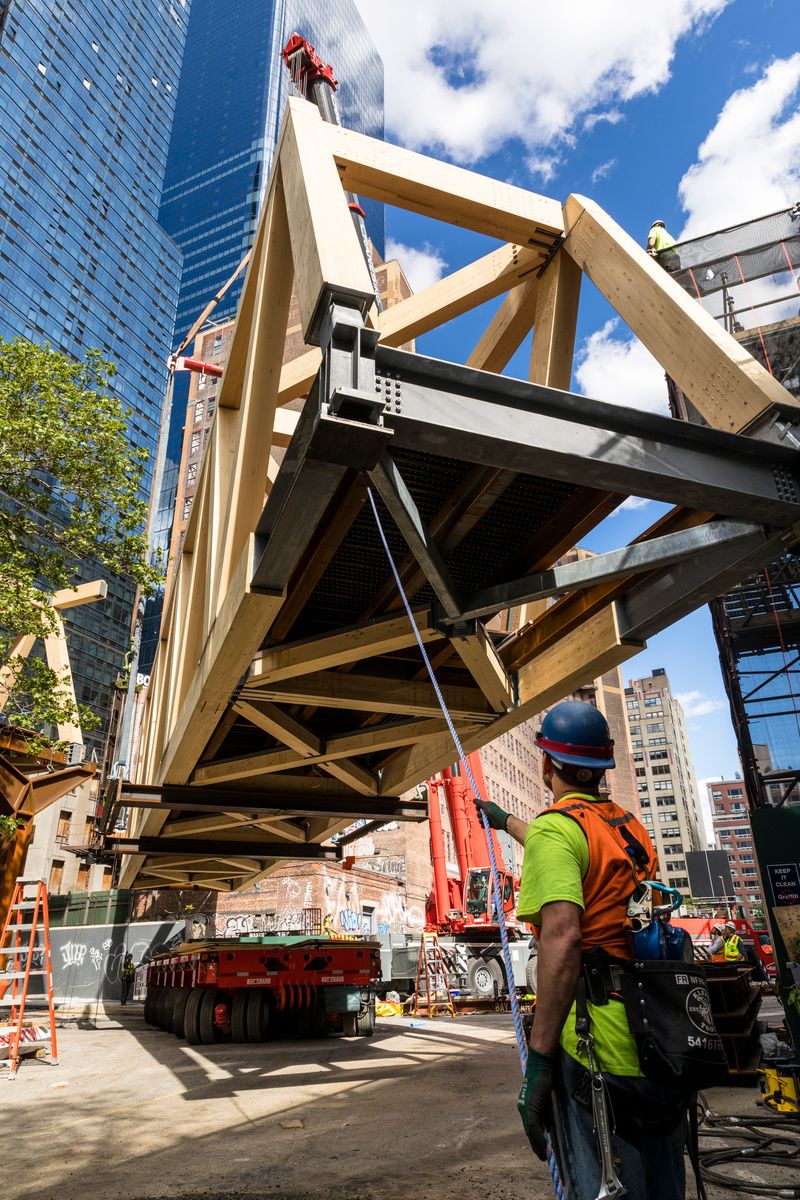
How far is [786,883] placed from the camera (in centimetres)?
687

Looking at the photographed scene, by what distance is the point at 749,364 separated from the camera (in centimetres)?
383

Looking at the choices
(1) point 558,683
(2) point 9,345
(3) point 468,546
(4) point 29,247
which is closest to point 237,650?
(3) point 468,546

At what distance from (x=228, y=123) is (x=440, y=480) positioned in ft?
602

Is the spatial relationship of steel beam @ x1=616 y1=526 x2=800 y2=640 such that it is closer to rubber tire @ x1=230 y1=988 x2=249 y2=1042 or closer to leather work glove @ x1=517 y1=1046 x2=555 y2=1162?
leather work glove @ x1=517 y1=1046 x2=555 y2=1162

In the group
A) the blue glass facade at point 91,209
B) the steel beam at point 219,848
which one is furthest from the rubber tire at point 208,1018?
the blue glass facade at point 91,209

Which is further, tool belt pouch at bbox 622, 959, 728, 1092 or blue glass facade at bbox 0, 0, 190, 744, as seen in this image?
blue glass facade at bbox 0, 0, 190, 744

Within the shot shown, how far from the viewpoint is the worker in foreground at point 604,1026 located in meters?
1.95

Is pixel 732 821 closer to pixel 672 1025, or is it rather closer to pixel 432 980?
pixel 432 980

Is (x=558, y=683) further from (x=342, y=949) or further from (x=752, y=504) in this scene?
(x=342, y=949)

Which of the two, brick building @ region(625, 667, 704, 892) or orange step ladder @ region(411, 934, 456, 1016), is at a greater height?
brick building @ region(625, 667, 704, 892)

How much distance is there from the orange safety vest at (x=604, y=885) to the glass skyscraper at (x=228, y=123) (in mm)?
150777

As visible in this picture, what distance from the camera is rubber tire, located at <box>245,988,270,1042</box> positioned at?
11500mm

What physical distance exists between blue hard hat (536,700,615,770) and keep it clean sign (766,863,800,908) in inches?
220

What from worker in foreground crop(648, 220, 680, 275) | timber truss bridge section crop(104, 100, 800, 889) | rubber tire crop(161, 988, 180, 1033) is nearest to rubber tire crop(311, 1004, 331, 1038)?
rubber tire crop(161, 988, 180, 1033)
